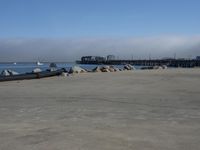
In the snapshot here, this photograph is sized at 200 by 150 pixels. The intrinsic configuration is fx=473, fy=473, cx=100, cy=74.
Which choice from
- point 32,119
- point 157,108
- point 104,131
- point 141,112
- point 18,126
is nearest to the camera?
point 104,131

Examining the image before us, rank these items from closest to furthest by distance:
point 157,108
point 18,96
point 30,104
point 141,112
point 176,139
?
point 176,139 < point 141,112 < point 157,108 < point 30,104 < point 18,96

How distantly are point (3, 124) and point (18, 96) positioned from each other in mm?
6462

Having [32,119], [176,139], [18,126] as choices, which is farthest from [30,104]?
[176,139]

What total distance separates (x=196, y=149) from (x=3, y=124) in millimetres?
4078

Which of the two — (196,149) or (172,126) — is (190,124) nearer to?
(172,126)

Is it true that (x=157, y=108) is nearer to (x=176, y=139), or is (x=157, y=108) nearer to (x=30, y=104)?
(x=30, y=104)

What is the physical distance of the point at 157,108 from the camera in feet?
40.1

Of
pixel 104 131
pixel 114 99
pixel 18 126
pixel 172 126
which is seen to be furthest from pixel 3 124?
pixel 114 99

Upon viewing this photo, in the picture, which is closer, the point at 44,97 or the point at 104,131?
the point at 104,131

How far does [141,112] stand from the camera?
37.3 ft

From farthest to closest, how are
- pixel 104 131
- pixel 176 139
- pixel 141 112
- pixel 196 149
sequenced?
pixel 141 112 < pixel 104 131 < pixel 176 139 < pixel 196 149

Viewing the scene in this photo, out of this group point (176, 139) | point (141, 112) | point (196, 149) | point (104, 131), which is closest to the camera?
point (196, 149)

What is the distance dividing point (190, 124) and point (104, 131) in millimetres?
1955

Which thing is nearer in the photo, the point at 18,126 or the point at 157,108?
the point at 18,126
